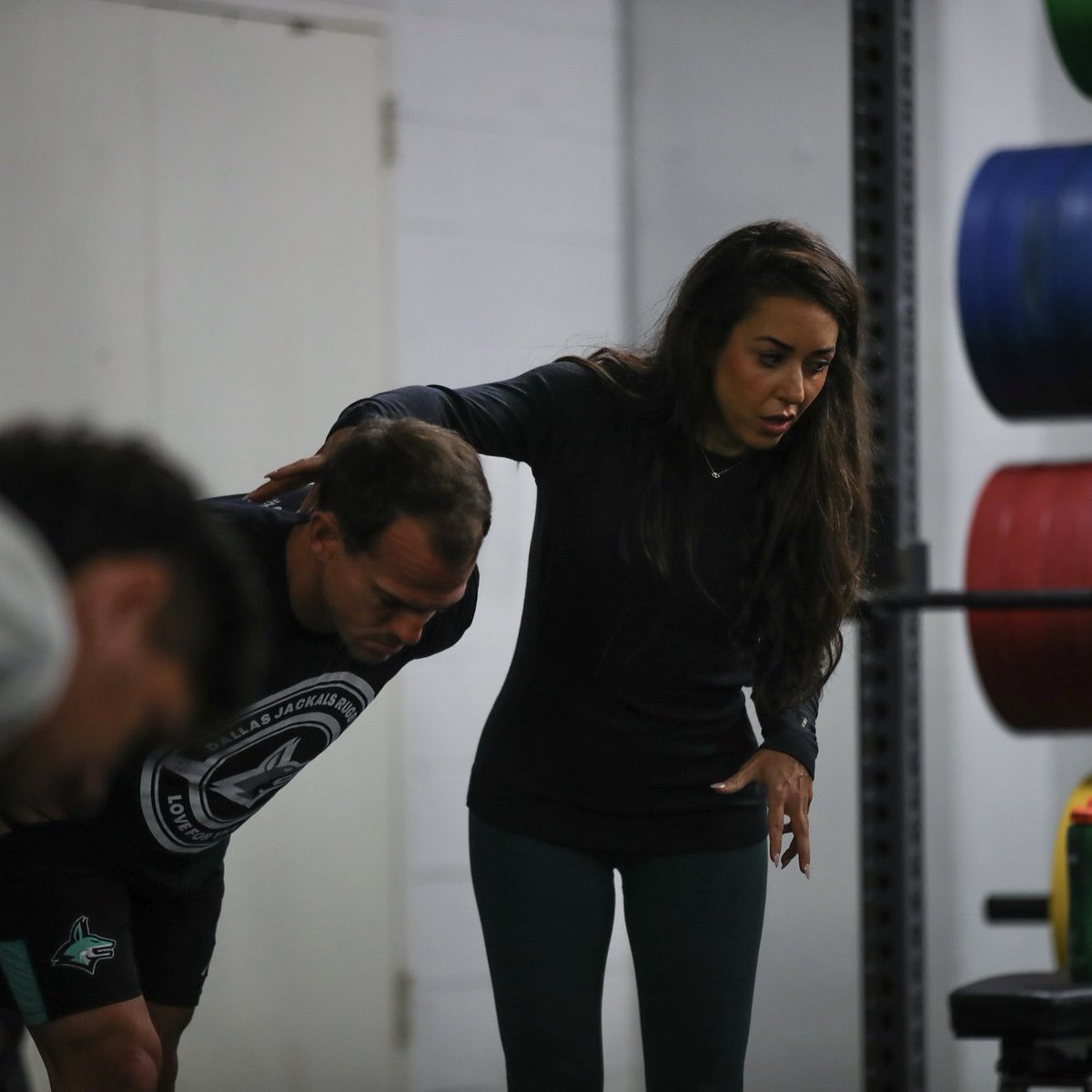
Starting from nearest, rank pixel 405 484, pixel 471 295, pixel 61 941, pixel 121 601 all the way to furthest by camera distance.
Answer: pixel 121 601, pixel 405 484, pixel 61 941, pixel 471 295

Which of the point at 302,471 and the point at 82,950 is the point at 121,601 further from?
the point at 82,950

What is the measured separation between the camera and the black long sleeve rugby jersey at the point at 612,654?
1.53 metres

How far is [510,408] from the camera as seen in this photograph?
151 centimetres

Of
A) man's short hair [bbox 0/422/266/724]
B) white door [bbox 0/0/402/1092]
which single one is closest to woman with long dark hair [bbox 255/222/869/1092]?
man's short hair [bbox 0/422/266/724]

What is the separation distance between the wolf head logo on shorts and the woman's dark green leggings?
Result: 1.14 ft

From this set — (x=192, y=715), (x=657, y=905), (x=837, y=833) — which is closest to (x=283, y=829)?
(x=837, y=833)

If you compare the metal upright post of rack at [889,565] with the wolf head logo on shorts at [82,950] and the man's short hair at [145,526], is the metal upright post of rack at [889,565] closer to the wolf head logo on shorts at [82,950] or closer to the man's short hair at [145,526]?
the wolf head logo on shorts at [82,950]

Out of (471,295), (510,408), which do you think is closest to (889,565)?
(510,408)

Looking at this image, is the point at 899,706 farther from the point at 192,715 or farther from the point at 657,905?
the point at 192,715

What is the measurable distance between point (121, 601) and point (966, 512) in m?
2.81

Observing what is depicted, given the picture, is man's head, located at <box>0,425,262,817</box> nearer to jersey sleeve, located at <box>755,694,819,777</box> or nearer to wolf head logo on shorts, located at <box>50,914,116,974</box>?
wolf head logo on shorts, located at <box>50,914,116,974</box>

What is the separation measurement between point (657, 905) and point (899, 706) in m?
0.47

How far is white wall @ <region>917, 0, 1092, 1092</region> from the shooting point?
3.27m

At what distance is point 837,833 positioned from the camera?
3227mm
